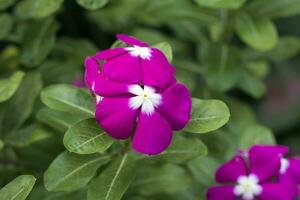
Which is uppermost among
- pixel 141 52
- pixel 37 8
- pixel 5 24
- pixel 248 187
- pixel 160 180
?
pixel 141 52

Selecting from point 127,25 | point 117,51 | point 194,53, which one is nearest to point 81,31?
point 127,25

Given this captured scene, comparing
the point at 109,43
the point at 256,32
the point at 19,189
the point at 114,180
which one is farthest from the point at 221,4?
the point at 109,43

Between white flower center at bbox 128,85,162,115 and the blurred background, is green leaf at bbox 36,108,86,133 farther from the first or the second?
white flower center at bbox 128,85,162,115

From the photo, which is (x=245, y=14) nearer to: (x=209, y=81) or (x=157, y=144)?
(x=209, y=81)

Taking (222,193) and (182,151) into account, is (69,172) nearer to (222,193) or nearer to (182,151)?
(182,151)

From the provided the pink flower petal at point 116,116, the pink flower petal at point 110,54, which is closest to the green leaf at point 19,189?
the pink flower petal at point 116,116

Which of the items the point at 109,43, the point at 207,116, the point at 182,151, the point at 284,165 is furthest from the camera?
the point at 109,43
